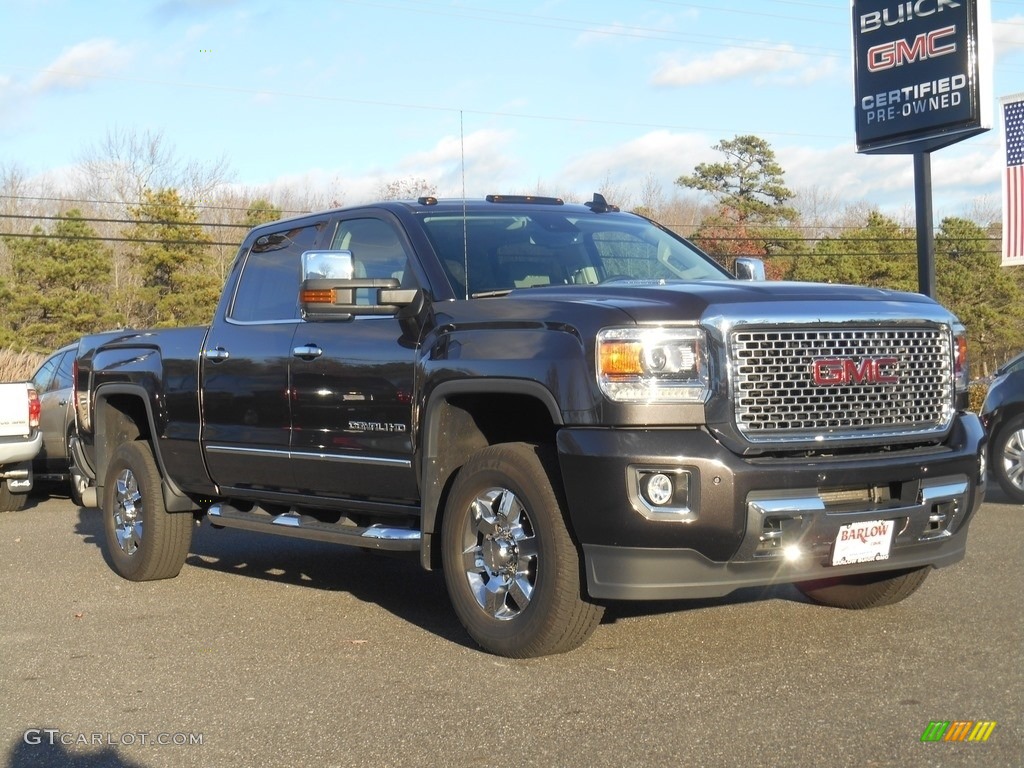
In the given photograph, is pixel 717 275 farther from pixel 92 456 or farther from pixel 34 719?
pixel 92 456

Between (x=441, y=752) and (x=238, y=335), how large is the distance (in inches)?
148

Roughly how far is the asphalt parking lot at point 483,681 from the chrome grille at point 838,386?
1.00 m

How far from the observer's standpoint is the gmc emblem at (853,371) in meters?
5.42

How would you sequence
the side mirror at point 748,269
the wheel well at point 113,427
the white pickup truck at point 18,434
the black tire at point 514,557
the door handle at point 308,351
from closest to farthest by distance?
the black tire at point 514,557, the door handle at point 308,351, the side mirror at point 748,269, the wheel well at point 113,427, the white pickup truck at point 18,434

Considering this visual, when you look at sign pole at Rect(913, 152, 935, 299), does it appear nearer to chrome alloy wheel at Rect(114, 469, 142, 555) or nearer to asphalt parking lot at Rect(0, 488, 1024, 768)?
asphalt parking lot at Rect(0, 488, 1024, 768)

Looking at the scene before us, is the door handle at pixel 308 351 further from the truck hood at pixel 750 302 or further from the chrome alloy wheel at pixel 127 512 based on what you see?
the chrome alloy wheel at pixel 127 512

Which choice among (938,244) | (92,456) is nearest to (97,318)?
(938,244)

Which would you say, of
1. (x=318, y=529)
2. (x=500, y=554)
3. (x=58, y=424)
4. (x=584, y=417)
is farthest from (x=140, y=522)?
(x=58, y=424)

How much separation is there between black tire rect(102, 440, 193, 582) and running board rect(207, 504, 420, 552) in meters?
0.41

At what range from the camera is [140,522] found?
8586 mm

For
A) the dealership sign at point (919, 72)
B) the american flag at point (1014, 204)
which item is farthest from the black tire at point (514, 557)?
the american flag at point (1014, 204)

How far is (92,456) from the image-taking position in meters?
9.30

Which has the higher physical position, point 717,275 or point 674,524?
point 717,275

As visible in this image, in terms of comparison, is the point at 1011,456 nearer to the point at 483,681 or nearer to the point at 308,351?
the point at 308,351
